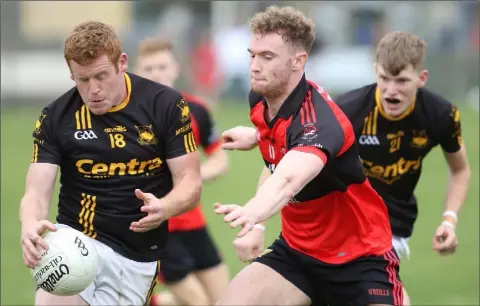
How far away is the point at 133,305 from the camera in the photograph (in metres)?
6.15

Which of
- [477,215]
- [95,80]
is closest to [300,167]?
[95,80]

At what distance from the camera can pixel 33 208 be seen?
5.71 m

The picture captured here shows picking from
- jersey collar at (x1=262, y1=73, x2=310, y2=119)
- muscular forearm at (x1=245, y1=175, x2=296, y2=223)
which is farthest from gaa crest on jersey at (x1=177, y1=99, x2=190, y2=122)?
muscular forearm at (x1=245, y1=175, x2=296, y2=223)

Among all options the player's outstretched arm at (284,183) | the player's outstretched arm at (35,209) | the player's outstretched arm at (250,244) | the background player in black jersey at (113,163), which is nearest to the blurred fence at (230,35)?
the player's outstretched arm at (250,244)

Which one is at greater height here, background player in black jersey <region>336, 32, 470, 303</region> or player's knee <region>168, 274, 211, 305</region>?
background player in black jersey <region>336, 32, 470, 303</region>

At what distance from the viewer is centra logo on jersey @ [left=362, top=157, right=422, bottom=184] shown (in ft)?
22.7

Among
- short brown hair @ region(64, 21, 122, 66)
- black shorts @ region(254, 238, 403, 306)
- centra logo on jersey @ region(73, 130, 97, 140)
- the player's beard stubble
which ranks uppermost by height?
short brown hair @ region(64, 21, 122, 66)

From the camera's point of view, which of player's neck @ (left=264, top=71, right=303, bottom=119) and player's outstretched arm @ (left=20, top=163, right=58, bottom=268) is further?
player's neck @ (left=264, top=71, right=303, bottom=119)

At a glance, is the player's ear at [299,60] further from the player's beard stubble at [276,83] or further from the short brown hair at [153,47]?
the short brown hair at [153,47]

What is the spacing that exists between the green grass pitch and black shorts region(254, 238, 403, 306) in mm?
3713

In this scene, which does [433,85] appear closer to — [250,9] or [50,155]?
[250,9]

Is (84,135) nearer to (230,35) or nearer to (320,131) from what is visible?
(320,131)

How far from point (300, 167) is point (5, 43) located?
79.9 ft

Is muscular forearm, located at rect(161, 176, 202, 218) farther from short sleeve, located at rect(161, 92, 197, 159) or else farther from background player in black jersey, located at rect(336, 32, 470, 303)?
background player in black jersey, located at rect(336, 32, 470, 303)
